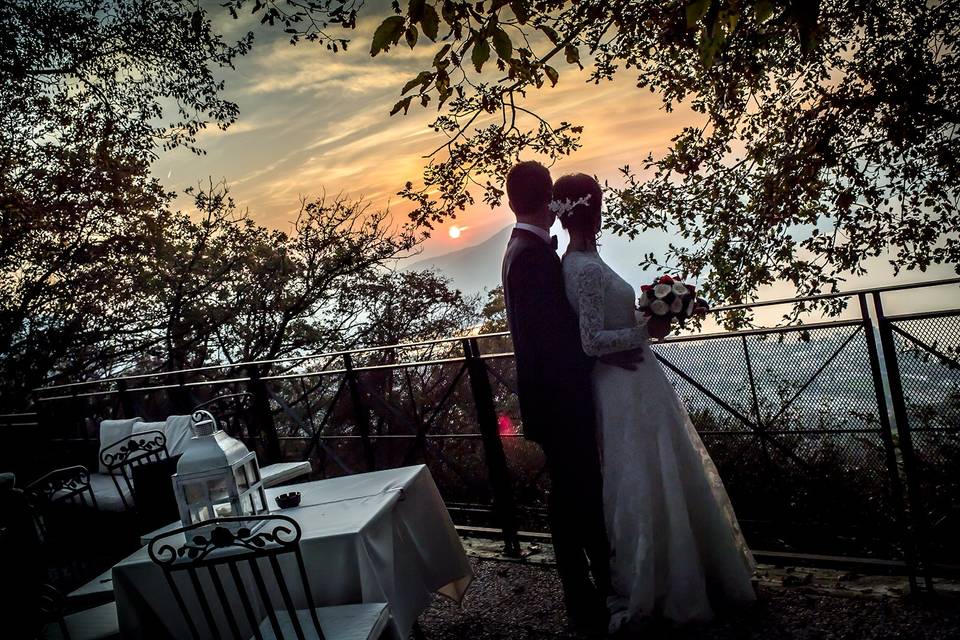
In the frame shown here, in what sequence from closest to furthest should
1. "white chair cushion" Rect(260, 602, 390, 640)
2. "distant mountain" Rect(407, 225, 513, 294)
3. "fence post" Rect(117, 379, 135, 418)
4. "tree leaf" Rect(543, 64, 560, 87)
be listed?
"white chair cushion" Rect(260, 602, 390, 640), "tree leaf" Rect(543, 64, 560, 87), "fence post" Rect(117, 379, 135, 418), "distant mountain" Rect(407, 225, 513, 294)

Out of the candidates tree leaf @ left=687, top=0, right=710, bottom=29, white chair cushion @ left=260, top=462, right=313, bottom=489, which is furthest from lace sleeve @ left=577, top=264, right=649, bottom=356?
white chair cushion @ left=260, top=462, right=313, bottom=489

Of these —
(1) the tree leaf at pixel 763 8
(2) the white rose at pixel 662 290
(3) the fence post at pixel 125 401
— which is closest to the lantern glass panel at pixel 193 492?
(2) the white rose at pixel 662 290

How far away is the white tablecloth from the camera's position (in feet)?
9.02

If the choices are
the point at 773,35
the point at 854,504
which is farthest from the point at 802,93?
the point at 854,504

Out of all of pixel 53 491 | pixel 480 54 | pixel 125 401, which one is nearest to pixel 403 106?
pixel 480 54

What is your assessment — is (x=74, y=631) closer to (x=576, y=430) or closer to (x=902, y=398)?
(x=576, y=430)

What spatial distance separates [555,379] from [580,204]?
79 cm

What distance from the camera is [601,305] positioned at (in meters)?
3.06

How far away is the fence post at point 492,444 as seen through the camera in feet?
14.8

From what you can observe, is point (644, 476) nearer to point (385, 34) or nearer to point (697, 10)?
point (697, 10)

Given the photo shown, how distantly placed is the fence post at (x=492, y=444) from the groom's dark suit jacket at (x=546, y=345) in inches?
53.9

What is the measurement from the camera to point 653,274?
7.67 meters

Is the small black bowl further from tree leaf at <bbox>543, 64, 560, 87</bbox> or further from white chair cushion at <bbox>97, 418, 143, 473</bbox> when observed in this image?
white chair cushion at <bbox>97, 418, 143, 473</bbox>

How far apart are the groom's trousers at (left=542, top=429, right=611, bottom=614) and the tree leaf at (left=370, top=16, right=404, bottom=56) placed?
1798mm
